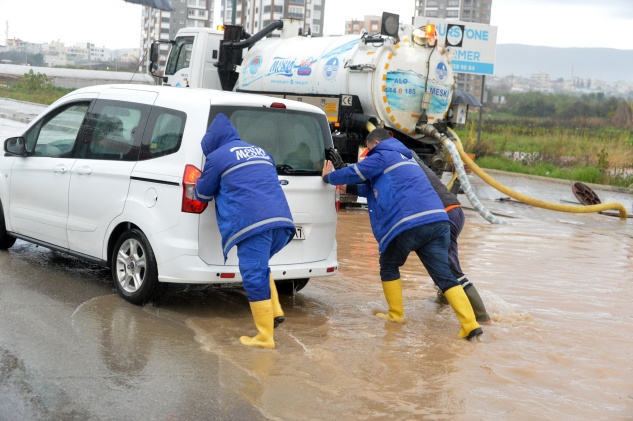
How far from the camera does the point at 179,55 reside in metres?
18.5

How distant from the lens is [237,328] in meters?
7.01

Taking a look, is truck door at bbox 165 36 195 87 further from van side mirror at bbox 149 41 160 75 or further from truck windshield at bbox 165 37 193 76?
van side mirror at bbox 149 41 160 75

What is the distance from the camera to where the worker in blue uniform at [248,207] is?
259 inches

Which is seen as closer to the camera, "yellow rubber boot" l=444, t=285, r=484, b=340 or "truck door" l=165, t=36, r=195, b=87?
"yellow rubber boot" l=444, t=285, r=484, b=340

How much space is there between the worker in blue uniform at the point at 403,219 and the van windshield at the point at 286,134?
0.24m

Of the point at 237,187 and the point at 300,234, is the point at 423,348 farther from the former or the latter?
the point at 237,187

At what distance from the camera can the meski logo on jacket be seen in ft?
21.9

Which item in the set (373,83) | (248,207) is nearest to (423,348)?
(248,207)

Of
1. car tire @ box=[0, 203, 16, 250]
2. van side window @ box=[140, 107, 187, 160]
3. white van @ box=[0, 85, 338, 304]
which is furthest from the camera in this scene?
car tire @ box=[0, 203, 16, 250]

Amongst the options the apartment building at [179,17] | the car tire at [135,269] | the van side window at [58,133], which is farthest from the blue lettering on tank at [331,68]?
the apartment building at [179,17]

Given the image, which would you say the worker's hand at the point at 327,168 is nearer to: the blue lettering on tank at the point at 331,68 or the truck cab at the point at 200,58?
the blue lettering on tank at the point at 331,68

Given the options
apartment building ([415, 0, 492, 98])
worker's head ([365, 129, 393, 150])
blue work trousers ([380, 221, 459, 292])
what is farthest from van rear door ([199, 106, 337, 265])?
apartment building ([415, 0, 492, 98])

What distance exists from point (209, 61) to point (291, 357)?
1259 cm

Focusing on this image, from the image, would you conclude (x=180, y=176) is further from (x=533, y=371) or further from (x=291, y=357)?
(x=533, y=371)
